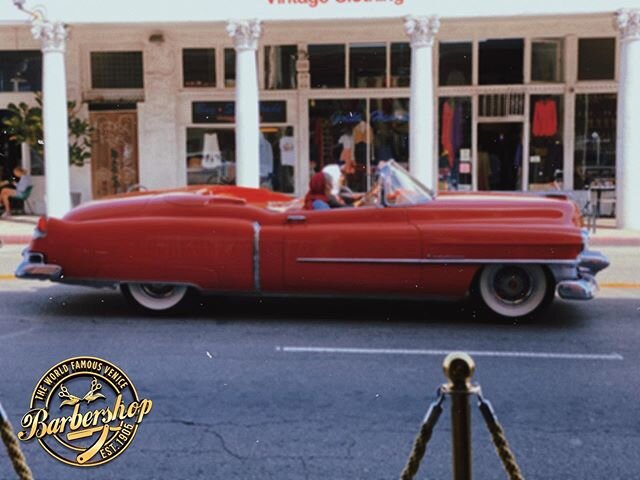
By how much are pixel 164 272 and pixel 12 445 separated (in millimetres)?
5099

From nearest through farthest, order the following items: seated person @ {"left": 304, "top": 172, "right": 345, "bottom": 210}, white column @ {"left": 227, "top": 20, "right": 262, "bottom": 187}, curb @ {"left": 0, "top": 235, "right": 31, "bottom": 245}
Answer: seated person @ {"left": 304, "top": 172, "right": 345, "bottom": 210} → curb @ {"left": 0, "top": 235, "right": 31, "bottom": 245} → white column @ {"left": 227, "top": 20, "right": 262, "bottom": 187}

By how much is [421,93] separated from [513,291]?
9.63 metres

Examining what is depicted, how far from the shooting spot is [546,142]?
19109mm

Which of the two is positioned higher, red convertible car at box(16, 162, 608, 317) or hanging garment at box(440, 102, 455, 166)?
hanging garment at box(440, 102, 455, 166)

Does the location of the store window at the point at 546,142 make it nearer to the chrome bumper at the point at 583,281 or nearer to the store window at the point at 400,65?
the store window at the point at 400,65

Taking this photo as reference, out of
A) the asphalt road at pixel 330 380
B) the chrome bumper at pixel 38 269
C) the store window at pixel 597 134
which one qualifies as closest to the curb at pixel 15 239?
the asphalt road at pixel 330 380

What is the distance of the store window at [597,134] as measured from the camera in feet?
62.2

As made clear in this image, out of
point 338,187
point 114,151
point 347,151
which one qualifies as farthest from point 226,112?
point 338,187

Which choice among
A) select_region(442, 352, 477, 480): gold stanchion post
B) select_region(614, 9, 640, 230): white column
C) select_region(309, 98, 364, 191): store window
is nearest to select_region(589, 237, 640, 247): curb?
select_region(614, 9, 640, 230): white column

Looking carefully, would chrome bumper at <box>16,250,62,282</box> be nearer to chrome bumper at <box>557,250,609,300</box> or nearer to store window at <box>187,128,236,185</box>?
chrome bumper at <box>557,250,609,300</box>

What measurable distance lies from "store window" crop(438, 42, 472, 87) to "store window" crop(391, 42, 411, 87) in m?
0.77

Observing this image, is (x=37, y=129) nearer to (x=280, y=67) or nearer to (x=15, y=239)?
(x=15, y=239)

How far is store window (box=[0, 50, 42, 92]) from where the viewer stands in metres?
19.8

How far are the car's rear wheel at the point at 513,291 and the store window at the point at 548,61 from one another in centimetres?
1261
